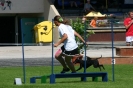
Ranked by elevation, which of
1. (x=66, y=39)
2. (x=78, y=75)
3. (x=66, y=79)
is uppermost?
(x=66, y=39)

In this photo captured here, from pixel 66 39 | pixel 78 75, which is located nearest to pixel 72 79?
pixel 78 75

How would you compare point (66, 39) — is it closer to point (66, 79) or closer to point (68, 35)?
point (68, 35)

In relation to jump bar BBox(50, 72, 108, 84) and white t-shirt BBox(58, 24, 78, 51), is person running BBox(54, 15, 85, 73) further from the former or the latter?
jump bar BBox(50, 72, 108, 84)

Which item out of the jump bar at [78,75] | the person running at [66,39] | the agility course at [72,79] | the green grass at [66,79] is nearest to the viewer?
the green grass at [66,79]

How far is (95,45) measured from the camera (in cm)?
3089

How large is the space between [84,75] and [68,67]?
4.12 ft

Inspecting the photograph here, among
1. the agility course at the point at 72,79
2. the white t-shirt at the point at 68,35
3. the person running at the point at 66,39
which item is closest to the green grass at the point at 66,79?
the agility course at the point at 72,79

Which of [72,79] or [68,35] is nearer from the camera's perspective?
[68,35]

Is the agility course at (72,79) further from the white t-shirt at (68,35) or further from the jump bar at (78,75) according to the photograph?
the white t-shirt at (68,35)

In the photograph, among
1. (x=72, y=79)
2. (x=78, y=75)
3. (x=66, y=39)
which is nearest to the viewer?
(x=78, y=75)

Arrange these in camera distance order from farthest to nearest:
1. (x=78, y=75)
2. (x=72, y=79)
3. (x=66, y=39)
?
(x=72, y=79) < (x=66, y=39) < (x=78, y=75)

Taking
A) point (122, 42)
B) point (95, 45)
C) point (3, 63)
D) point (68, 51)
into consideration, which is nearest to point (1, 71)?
point (3, 63)

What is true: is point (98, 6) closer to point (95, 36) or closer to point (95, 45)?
point (95, 36)

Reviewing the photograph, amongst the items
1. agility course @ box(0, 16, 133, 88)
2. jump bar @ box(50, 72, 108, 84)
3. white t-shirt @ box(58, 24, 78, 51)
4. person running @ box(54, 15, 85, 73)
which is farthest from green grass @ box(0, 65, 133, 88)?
white t-shirt @ box(58, 24, 78, 51)
